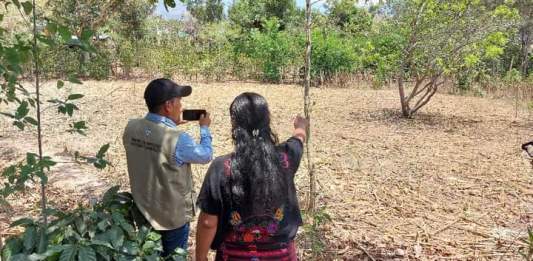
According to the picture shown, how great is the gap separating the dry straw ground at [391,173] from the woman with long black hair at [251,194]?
1.46 m

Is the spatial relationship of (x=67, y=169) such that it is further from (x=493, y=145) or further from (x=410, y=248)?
(x=493, y=145)

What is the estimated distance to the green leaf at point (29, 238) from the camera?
176 cm

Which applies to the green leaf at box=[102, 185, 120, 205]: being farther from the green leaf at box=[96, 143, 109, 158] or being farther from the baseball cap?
the baseball cap

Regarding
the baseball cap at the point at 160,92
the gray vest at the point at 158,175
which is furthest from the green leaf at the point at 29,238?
the baseball cap at the point at 160,92

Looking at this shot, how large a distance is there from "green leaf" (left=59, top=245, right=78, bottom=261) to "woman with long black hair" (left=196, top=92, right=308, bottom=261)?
0.44 m

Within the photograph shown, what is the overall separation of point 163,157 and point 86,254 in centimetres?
52

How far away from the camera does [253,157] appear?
1637 mm

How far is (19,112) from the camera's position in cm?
180

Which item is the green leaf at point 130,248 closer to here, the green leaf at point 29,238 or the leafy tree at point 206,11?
the green leaf at point 29,238

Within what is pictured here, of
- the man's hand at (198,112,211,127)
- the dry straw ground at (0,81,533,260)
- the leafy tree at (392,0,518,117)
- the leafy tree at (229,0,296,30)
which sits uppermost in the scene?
the leafy tree at (229,0,296,30)

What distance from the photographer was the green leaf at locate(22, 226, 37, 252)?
5.78 feet

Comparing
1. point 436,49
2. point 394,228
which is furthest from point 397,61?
point 394,228

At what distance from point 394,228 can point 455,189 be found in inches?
46.7

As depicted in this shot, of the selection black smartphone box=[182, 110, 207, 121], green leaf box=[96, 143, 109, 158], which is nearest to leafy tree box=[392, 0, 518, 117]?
black smartphone box=[182, 110, 207, 121]
